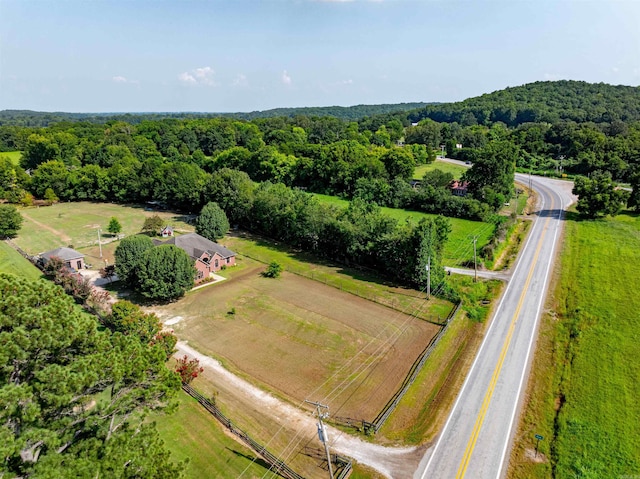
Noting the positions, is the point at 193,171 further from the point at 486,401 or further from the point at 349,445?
the point at 486,401

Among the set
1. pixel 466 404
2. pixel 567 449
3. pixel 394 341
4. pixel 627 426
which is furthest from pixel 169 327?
pixel 627 426

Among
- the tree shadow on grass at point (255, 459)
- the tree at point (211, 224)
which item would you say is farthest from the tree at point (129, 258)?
the tree shadow on grass at point (255, 459)

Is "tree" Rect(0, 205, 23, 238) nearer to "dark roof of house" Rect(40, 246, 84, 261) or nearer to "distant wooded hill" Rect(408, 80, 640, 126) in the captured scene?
"dark roof of house" Rect(40, 246, 84, 261)

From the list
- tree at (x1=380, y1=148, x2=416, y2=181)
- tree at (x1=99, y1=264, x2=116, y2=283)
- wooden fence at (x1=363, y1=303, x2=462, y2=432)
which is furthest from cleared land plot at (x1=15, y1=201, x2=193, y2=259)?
tree at (x1=380, y1=148, x2=416, y2=181)

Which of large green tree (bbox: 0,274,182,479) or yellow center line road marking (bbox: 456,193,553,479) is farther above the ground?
large green tree (bbox: 0,274,182,479)

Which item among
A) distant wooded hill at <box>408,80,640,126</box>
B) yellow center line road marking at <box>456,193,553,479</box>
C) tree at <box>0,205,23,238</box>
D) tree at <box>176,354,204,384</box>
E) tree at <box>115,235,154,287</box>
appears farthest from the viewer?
distant wooded hill at <box>408,80,640,126</box>

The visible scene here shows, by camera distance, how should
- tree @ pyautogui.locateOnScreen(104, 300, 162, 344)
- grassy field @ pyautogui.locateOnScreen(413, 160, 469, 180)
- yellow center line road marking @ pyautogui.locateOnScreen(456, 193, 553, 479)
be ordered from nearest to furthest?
yellow center line road marking @ pyautogui.locateOnScreen(456, 193, 553, 479) < tree @ pyautogui.locateOnScreen(104, 300, 162, 344) < grassy field @ pyautogui.locateOnScreen(413, 160, 469, 180)

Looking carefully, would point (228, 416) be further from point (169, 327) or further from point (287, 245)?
point (287, 245)
